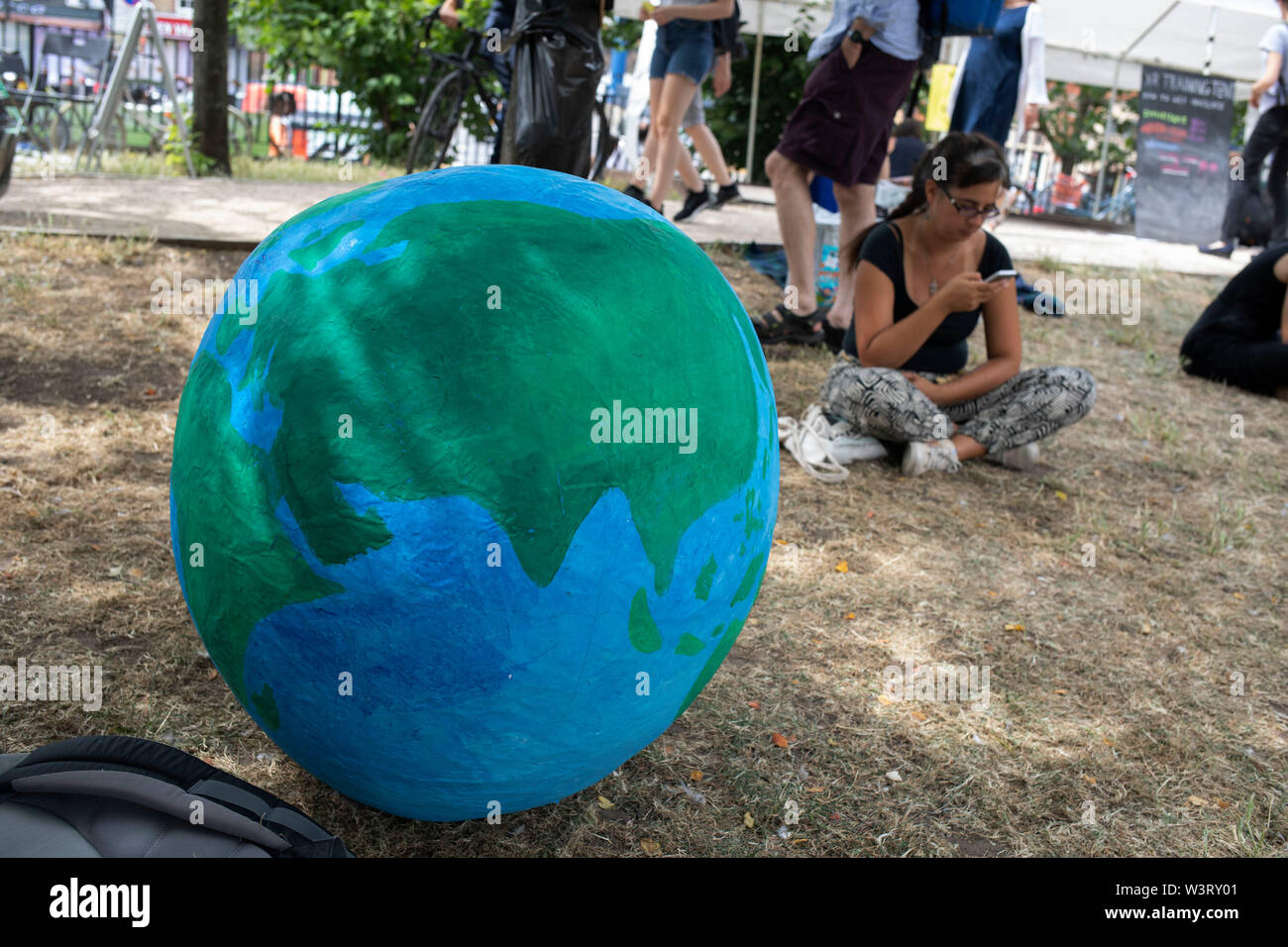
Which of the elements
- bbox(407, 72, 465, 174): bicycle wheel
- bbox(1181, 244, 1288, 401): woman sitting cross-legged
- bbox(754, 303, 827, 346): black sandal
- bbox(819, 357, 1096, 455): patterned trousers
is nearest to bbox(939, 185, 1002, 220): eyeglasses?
bbox(819, 357, 1096, 455): patterned trousers

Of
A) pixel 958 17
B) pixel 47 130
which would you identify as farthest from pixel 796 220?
pixel 47 130

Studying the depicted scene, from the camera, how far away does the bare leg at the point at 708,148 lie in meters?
7.69

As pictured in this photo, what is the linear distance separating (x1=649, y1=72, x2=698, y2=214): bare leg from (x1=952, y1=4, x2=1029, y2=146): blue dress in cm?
192

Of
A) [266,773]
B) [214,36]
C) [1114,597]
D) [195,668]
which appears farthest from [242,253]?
[1114,597]

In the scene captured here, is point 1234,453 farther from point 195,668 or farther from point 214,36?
point 214,36

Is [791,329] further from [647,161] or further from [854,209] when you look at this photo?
[647,161]

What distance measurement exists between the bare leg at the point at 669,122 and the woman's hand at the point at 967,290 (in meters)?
2.38

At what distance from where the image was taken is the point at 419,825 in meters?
2.15

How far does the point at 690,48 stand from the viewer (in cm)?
606

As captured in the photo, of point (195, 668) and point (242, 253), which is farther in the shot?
point (242, 253)

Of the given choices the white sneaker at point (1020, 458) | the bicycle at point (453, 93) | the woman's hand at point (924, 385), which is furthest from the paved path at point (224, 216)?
the white sneaker at point (1020, 458)

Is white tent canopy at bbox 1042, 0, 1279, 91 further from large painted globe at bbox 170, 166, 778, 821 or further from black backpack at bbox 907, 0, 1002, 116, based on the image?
large painted globe at bbox 170, 166, 778, 821

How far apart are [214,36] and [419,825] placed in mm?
8388

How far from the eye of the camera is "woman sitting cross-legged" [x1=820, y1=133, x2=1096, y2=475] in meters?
4.19
